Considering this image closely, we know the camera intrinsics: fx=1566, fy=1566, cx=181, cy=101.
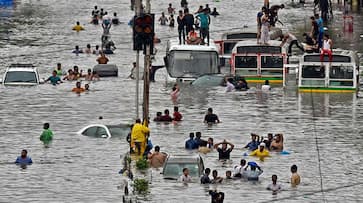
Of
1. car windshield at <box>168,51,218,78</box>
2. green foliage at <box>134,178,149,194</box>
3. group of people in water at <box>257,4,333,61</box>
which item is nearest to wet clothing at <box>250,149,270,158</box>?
green foliage at <box>134,178,149,194</box>

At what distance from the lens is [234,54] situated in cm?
7262

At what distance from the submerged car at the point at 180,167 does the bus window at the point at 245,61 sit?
21908mm

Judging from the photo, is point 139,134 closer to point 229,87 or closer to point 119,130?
point 119,130

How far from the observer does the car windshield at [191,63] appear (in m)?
73.3

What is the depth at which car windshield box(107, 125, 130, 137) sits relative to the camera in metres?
58.9

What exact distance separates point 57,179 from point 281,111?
55.8ft

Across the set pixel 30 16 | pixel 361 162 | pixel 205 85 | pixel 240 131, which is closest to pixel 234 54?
pixel 205 85

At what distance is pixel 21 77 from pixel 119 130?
58.9ft

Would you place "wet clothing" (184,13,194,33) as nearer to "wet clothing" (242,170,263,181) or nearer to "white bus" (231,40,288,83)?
"white bus" (231,40,288,83)

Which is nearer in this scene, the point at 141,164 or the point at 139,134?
the point at 139,134

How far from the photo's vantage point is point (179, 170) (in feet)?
165

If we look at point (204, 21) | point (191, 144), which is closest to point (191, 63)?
point (204, 21)

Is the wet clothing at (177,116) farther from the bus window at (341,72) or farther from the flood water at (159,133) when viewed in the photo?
the bus window at (341,72)

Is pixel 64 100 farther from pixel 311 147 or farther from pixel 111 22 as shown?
pixel 111 22
